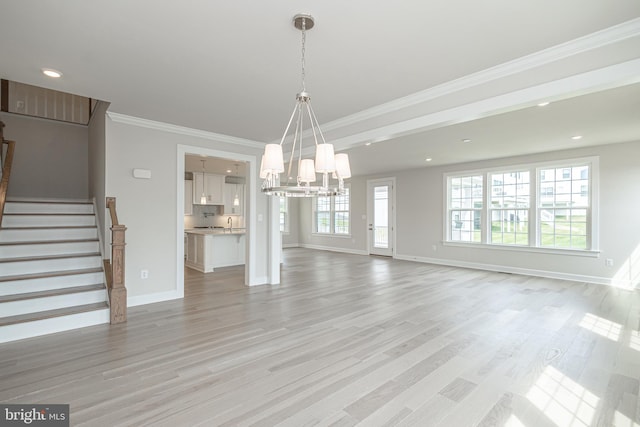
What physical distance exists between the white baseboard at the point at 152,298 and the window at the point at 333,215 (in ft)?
21.7

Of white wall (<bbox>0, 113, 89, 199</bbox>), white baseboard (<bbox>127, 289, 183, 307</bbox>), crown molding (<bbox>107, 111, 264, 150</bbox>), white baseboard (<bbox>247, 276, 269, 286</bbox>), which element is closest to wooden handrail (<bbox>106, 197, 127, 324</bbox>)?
white baseboard (<bbox>127, 289, 183, 307</bbox>)

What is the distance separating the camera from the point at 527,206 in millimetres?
6566

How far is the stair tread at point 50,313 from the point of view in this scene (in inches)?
123

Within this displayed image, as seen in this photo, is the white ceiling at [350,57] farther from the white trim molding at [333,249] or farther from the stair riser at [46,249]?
the white trim molding at [333,249]

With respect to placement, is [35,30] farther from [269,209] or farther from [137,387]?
[269,209]

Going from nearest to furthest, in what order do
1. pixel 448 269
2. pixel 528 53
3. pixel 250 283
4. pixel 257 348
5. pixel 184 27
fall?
pixel 184 27 → pixel 528 53 → pixel 257 348 → pixel 250 283 → pixel 448 269

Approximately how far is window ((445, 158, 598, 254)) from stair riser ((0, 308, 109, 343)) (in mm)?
7301

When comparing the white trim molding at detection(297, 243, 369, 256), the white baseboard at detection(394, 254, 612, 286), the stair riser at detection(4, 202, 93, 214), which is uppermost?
the stair riser at detection(4, 202, 93, 214)

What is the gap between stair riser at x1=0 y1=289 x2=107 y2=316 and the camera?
327cm

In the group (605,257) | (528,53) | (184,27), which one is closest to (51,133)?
(184,27)

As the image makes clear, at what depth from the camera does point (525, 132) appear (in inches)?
185

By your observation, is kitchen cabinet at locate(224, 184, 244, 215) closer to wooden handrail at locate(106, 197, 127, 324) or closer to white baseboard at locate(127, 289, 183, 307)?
white baseboard at locate(127, 289, 183, 307)

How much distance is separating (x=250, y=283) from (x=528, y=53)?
491 cm

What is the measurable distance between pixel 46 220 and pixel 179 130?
2.40 meters
